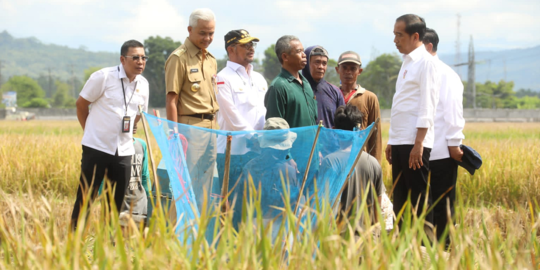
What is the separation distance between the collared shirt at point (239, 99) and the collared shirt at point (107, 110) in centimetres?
66

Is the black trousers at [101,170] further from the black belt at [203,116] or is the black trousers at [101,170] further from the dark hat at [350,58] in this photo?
the dark hat at [350,58]

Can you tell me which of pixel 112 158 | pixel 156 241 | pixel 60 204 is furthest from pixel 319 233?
pixel 60 204

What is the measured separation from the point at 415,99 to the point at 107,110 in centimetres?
208

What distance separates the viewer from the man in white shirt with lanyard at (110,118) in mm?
3686

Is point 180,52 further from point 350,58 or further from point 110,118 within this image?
point 350,58

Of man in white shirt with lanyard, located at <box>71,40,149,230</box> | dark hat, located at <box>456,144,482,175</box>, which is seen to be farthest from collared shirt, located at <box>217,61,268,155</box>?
dark hat, located at <box>456,144,482,175</box>

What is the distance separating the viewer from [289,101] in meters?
3.66

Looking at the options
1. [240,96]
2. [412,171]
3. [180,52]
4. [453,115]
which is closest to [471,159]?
[453,115]

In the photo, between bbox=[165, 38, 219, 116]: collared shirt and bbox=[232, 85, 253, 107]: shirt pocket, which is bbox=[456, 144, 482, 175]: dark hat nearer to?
bbox=[232, 85, 253, 107]: shirt pocket

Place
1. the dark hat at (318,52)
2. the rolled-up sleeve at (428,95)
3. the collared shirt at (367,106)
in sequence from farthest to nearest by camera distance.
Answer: the collared shirt at (367,106), the dark hat at (318,52), the rolled-up sleeve at (428,95)

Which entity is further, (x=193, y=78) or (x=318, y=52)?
(x=318, y=52)

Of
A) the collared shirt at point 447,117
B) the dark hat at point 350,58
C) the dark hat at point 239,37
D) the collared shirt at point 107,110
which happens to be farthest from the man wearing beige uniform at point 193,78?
the collared shirt at point 447,117

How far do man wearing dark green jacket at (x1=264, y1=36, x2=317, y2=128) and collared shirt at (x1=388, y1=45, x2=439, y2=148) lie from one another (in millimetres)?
607

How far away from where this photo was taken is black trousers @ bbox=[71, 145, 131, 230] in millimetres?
3688
